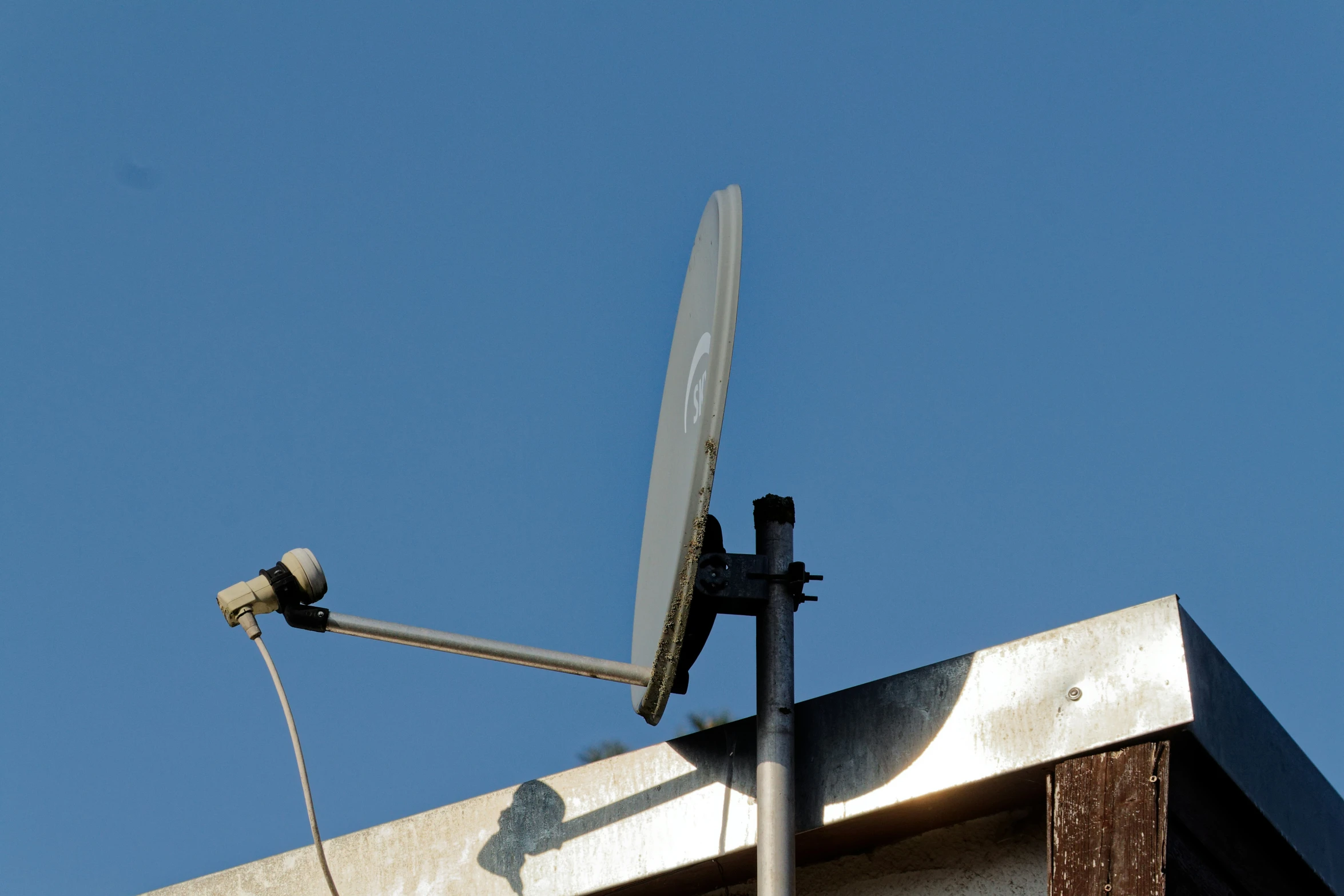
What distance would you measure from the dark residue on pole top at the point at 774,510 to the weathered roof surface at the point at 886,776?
1.34 ft

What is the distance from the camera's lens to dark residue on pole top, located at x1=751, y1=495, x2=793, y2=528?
3.42 meters

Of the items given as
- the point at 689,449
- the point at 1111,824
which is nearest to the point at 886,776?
the point at 1111,824

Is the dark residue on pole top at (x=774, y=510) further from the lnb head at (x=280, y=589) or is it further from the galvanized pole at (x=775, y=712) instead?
the lnb head at (x=280, y=589)

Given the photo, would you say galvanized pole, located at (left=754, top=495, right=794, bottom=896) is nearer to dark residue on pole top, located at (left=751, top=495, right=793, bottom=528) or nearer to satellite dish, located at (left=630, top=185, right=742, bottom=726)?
dark residue on pole top, located at (left=751, top=495, right=793, bottom=528)

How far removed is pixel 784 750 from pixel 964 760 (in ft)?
1.24

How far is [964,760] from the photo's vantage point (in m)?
3.21

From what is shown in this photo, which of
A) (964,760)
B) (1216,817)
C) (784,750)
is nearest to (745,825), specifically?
(784,750)

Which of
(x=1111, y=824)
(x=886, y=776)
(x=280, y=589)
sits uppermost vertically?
(x=280, y=589)

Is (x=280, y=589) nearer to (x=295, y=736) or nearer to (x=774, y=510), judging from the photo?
(x=295, y=736)

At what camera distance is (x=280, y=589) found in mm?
3559

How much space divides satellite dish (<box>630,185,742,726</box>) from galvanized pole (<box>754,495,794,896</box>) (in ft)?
0.73

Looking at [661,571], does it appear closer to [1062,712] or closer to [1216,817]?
[1062,712]

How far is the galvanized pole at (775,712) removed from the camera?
123 inches

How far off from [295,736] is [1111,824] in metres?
1.79
